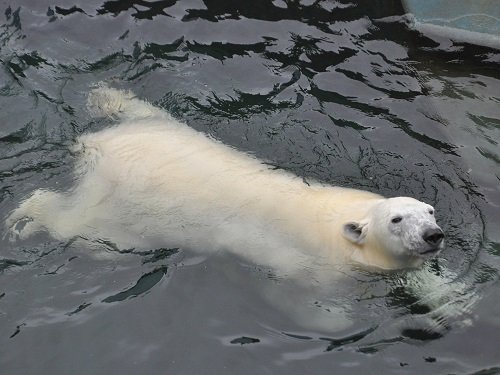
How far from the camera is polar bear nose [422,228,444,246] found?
226 inches

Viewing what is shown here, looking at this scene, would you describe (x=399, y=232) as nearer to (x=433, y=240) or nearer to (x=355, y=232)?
(x=433, y=240)

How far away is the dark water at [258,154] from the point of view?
5.68 metres

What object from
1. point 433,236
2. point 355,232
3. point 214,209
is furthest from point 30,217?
point 433,236

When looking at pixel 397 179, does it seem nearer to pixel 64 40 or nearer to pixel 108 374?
pixel 108 374

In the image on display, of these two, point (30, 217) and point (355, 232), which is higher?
point (30, 217)

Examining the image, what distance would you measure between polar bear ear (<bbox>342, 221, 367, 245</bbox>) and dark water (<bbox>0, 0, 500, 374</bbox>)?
386 millimetres

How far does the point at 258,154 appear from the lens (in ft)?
25.1

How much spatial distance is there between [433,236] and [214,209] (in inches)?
86.9

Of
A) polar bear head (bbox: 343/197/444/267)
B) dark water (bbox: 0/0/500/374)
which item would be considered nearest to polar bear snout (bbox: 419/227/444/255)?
polar bear head (bbox: 343/197/444/267)

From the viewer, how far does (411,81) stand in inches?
350

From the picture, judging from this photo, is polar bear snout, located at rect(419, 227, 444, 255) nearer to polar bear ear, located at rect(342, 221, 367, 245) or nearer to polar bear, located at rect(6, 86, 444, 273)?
polar bear, located at rect(6, 86, 444, 273)

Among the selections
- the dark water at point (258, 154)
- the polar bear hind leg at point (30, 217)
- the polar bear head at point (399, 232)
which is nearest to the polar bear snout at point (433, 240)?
the polar bear head at point (399, 232)

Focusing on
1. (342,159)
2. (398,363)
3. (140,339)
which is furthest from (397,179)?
(140,339)

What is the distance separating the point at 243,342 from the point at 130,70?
4.75 metres
